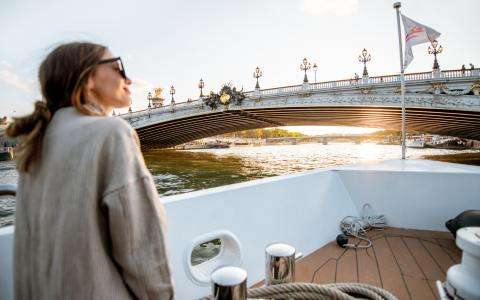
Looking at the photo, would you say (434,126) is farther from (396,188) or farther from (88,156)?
(88,156)

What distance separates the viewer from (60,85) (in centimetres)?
83

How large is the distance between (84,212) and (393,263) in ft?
7.91

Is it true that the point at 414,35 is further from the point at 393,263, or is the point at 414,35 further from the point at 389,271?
the point at 389,271

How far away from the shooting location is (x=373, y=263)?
2279mm

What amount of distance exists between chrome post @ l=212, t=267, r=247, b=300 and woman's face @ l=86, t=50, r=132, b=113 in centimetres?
78

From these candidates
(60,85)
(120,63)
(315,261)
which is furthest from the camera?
(315,261)

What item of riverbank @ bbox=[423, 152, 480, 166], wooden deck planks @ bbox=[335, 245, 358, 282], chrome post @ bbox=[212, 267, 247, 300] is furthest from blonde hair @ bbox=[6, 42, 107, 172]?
riverbank @ bbox=[423, 152, 480, 166]

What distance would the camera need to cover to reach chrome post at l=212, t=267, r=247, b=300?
3.59ft

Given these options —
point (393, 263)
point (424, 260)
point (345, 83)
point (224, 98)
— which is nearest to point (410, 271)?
point (393, 263)

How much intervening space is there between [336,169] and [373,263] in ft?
3.75

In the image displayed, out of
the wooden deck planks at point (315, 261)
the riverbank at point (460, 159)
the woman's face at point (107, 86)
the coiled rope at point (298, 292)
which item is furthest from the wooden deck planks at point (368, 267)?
the riverbank at point (460, 159)

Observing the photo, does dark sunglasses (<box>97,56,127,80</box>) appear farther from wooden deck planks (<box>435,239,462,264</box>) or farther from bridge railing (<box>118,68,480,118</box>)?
bridge railing (<box>118,68,480,118</box>)

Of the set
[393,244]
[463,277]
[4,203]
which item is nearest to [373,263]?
[393,244]

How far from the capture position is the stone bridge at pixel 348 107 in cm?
1521
